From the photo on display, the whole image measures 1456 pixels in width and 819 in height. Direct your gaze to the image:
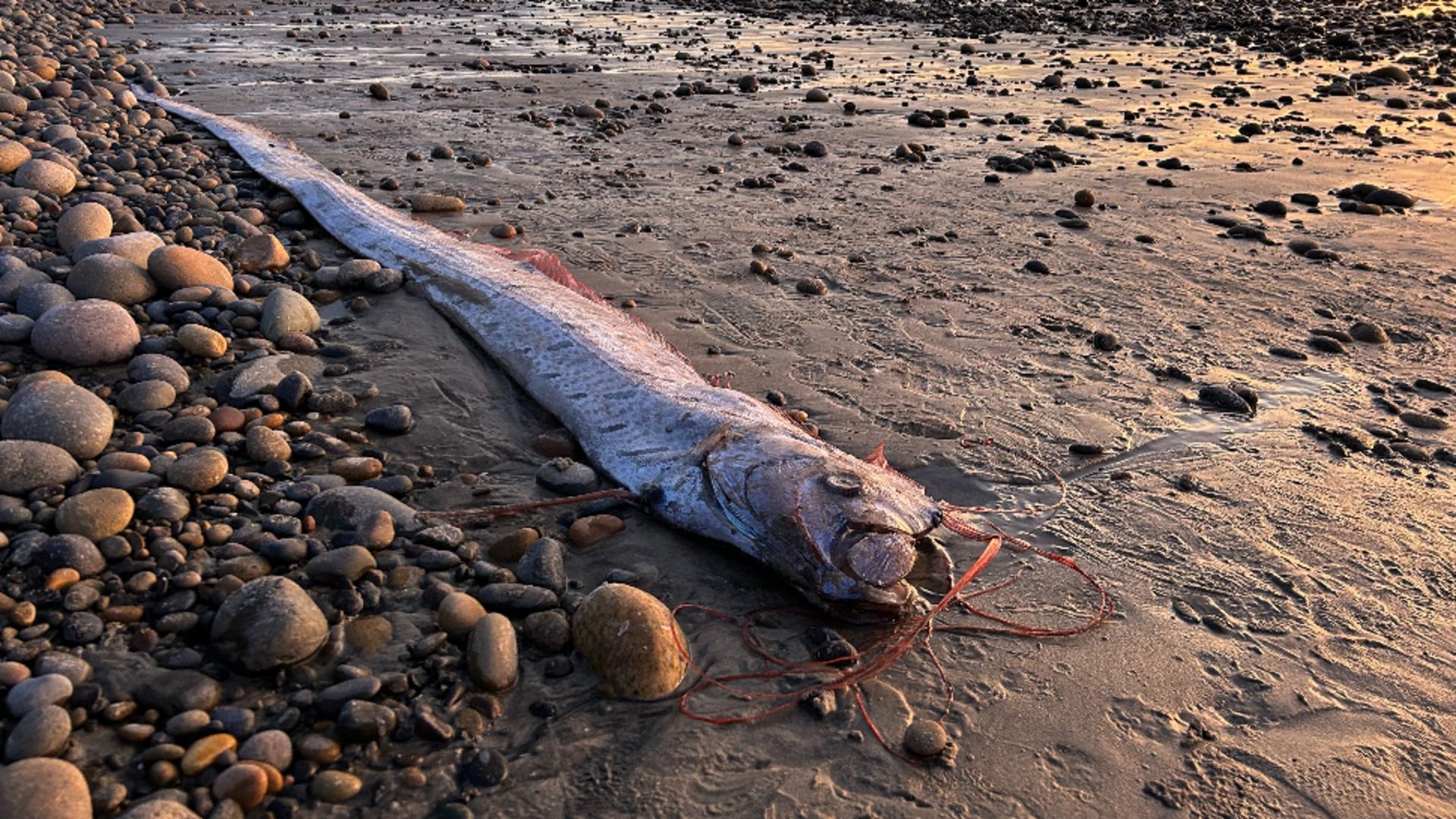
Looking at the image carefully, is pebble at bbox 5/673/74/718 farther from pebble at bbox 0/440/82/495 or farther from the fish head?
the fish head

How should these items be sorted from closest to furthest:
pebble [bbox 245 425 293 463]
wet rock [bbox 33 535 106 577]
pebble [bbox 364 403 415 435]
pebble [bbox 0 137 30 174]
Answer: wet rock [bbox 33 535 106 577] → pebble [bbox 245 425 293 463] → pebble [bbox 364 403 415 435] → pebble [bbox 0 137 30 174]

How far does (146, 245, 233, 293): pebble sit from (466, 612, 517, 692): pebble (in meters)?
3.68

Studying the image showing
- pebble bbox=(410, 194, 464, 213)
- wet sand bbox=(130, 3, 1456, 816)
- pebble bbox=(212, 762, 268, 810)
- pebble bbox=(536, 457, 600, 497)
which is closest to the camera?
pebble bbox=(212, 762, 268, 810)

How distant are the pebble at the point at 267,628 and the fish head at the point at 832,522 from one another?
1.62 meters

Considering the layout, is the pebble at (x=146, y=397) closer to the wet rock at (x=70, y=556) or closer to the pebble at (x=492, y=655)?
the wet rock at (x=70, y=556)

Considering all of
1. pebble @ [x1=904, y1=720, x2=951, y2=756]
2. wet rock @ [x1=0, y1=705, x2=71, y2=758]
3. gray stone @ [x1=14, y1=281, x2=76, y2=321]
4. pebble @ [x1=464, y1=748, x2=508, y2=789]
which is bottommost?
pebble @ [x1=904, y1=720, x2=951, y2=756]

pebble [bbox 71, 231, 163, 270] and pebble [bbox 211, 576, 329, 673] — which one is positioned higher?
pebble [bbox 71, 231, 163, 270]

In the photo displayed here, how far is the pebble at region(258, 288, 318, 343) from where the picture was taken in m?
5.45

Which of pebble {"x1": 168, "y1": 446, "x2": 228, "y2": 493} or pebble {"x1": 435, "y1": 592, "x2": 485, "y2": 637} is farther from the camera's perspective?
pebble {"x1": 168, "y1": 446, "x2": 228, "y2": 493}

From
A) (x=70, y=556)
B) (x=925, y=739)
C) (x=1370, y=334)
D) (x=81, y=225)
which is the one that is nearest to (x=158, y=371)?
Answer: (x=70, y=556)

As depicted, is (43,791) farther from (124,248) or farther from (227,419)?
(124,248)

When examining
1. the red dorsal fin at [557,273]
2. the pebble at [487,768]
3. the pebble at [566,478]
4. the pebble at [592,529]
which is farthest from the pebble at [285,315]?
the pebble at [487,768]

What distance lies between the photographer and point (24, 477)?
3703 millimetres

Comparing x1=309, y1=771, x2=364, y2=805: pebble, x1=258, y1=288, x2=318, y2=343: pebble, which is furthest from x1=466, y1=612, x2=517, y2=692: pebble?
x1=258, y1=288, x2=318, y2=343: pebble
